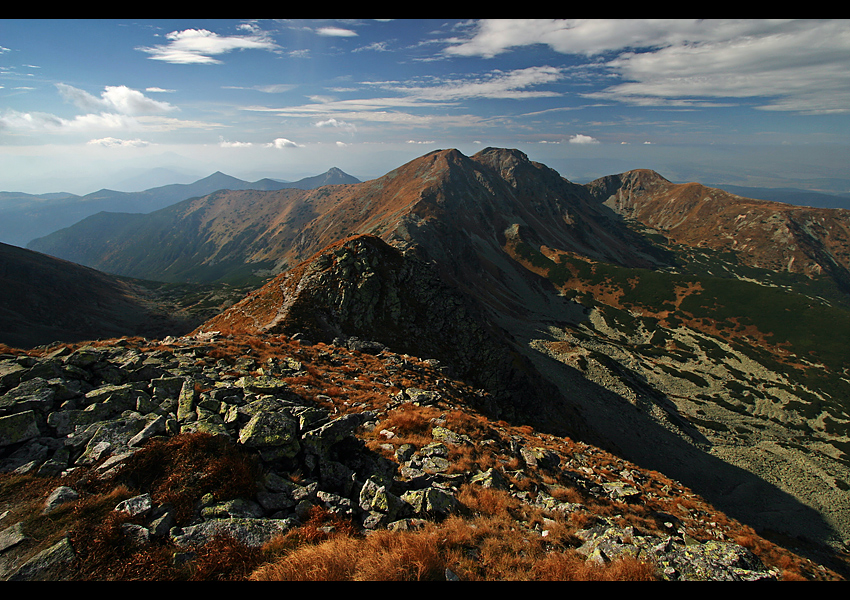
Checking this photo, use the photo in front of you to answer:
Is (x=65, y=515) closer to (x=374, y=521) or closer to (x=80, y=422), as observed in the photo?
(x=80, y=422)

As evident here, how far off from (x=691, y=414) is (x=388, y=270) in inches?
3430

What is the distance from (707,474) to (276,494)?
80.4 metres

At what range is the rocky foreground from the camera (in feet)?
22.5

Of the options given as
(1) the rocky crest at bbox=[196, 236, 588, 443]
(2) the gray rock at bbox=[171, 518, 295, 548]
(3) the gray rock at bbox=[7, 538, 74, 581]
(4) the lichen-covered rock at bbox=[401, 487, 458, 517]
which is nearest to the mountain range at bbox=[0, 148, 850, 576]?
(1) the rocky crest at bbox=[196, 236, 588, 443]

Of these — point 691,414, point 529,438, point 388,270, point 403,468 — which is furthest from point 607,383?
point 403,468

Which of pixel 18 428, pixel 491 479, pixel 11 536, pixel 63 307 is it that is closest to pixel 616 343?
pixel 491 479

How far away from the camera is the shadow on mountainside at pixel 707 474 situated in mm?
49375

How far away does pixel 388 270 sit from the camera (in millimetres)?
51500

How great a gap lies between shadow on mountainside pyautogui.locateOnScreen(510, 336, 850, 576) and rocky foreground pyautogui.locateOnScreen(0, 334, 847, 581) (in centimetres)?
4343

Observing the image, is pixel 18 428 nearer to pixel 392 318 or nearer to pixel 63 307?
pixel 392 318

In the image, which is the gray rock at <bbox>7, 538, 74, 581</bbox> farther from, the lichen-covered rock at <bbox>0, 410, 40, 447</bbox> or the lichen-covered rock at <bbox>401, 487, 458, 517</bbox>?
the lichen-covered rock at <bbox>401, 487, 458, 517</bbox>

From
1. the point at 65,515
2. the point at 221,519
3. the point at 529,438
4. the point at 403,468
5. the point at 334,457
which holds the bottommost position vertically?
the point at 529,438
